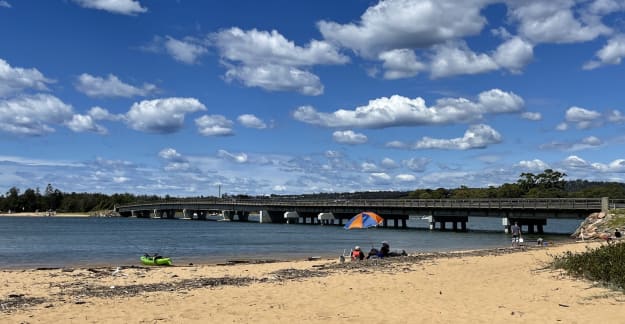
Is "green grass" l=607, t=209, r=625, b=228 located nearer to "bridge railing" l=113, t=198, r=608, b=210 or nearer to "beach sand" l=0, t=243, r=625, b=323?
"bridge railing" l=113, t=198, r=608, b=210

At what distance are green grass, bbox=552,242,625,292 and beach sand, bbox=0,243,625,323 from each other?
1.28 ft

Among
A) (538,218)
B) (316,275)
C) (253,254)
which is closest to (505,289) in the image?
(316,275)

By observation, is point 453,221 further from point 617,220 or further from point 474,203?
point 617,220

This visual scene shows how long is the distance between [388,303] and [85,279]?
13.5 metres

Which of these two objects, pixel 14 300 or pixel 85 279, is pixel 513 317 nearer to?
pixel 14 300

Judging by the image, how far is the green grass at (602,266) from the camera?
16625mm

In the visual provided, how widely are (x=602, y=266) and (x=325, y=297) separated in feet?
28.0

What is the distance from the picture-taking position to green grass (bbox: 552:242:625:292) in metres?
16.6

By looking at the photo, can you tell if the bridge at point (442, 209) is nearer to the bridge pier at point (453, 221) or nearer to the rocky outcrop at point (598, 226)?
the bridge pier at point (453, 221)

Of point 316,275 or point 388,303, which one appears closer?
point 388,303

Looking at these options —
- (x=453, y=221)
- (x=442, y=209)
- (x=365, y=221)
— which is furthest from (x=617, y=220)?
(x=453, y=221)

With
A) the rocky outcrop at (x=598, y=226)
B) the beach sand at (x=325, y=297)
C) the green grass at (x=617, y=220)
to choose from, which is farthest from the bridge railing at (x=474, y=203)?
the beach sand at (x=325, y=297)

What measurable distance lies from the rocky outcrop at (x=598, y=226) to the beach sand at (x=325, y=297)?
30.6 metres

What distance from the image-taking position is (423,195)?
7362 inches
